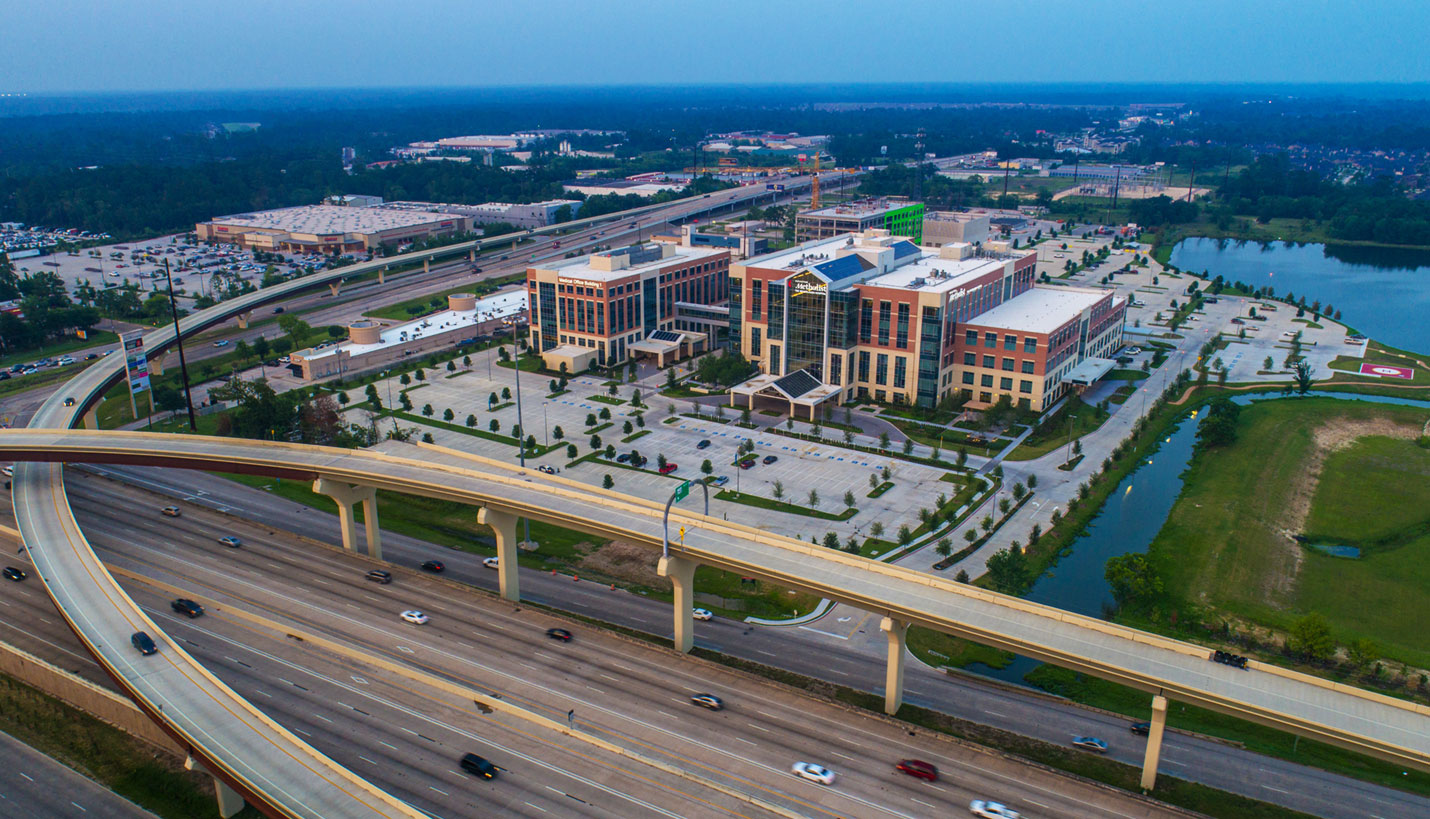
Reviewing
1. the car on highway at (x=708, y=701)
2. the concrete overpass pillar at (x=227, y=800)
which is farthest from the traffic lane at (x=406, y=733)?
the car on highway at (x=708, y=701)

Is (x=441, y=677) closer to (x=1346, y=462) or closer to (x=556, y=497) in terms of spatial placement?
(x=556, y=497)

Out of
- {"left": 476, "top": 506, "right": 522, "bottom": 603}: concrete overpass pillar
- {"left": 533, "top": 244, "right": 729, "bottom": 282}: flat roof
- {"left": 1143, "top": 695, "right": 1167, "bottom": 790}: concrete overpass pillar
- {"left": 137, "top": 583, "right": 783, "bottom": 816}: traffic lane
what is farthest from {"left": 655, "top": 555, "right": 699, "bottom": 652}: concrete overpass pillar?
{"left": 533, "top": 244, "right": 729, "bottom": 282}: flat roof

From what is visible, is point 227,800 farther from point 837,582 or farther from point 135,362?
point 135,362

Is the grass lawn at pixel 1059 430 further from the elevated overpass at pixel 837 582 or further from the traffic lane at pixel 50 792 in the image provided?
the traffic lane at pixel 50 792

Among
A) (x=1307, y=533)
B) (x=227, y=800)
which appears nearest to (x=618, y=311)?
(x=1307, y=533)

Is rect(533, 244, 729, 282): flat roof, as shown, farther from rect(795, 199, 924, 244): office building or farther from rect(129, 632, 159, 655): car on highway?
rect(129, 632, 159, 655): car on highway

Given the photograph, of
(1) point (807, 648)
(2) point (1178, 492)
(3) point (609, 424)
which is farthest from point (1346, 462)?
(3) point (609, 424)
